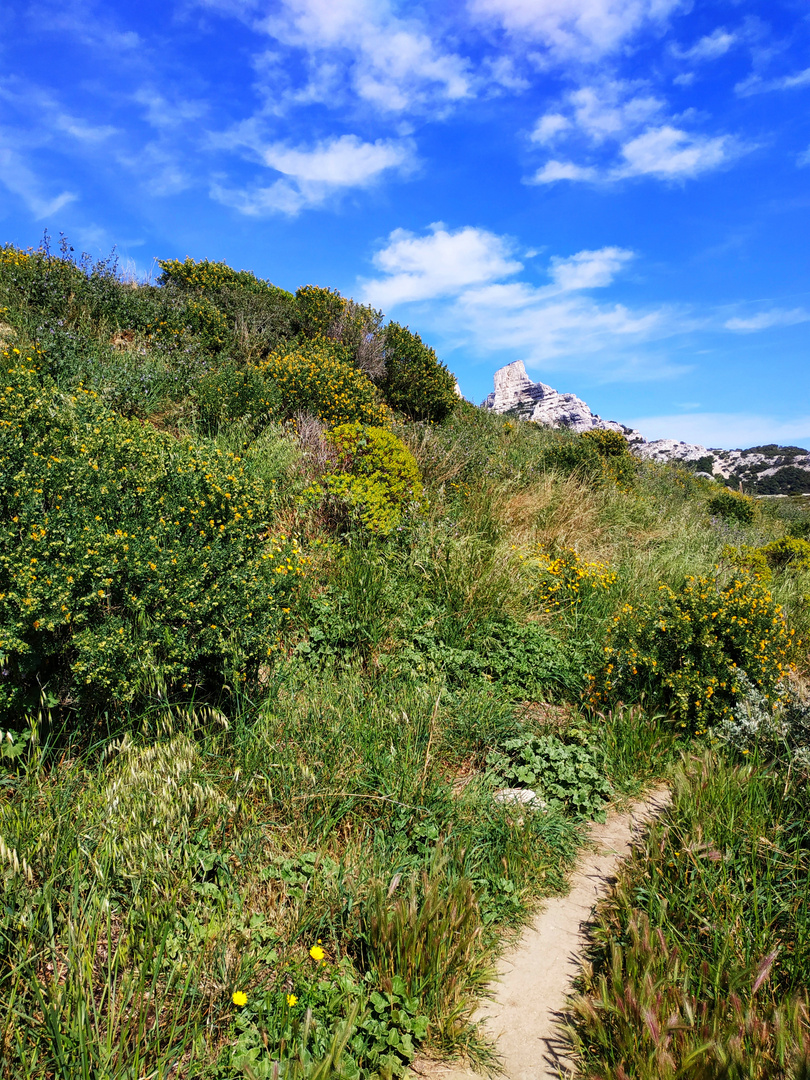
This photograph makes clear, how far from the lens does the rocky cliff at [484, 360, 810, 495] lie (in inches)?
1906

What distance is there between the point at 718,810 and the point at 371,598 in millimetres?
3093

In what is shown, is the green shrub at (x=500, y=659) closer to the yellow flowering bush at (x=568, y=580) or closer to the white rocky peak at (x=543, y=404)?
the yellow flowering bush at (x=568, y=580)

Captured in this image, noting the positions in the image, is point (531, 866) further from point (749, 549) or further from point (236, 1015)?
point (749, 549)

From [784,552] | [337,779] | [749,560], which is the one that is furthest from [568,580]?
[784,552]

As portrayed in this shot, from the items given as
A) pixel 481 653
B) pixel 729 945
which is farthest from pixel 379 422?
pixel 729 945


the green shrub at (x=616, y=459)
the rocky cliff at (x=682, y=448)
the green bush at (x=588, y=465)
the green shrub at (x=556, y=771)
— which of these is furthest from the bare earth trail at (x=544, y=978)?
the rocky cliff at (x=682, y=448)

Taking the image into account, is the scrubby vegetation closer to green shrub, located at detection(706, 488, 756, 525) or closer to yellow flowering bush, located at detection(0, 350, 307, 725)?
yellow flowering bush, located at detection(0, 350, 307, 725)

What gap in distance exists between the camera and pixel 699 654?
4484 mm

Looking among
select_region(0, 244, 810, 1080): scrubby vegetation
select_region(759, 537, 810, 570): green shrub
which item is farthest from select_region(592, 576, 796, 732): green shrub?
select_region(759, 537, 810, 570): green shrub

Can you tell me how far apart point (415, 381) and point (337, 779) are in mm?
10532

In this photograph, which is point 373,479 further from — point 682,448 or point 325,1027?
point 682,448

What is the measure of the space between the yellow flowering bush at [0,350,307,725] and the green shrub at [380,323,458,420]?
8833 millimetres

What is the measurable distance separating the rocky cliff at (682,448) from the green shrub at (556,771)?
134ft

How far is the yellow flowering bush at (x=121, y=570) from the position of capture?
9.93 feet
